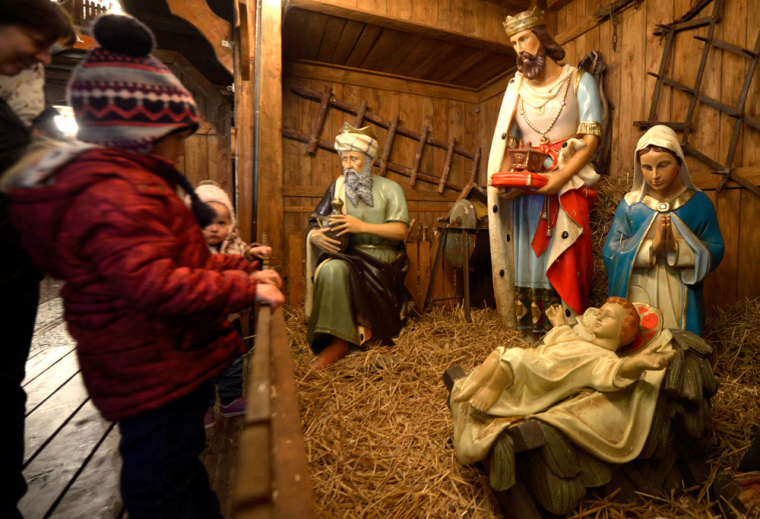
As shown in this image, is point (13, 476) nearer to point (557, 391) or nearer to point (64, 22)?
point (64, 22)

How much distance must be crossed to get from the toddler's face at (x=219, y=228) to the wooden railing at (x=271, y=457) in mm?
1188

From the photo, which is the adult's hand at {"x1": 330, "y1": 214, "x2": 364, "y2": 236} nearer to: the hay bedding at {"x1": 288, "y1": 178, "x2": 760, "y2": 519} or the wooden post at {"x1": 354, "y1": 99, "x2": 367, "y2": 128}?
the hay bedding at {"x1": 288, "y1": 178, "x2": 760, "y2": 519}

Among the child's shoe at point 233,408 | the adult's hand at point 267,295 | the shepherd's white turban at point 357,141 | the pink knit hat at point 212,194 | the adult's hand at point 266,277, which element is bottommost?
the child's shoe at point 233,408

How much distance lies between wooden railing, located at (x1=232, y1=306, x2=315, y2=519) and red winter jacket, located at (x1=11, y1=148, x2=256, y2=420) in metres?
0.20

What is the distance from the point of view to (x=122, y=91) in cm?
85

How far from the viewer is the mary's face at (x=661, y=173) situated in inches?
75.8

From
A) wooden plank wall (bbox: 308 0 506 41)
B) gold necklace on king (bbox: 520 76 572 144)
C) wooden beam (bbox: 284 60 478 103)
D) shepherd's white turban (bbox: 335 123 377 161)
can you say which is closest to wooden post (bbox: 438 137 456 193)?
wooden beam (bbox: 284 60 478 103)

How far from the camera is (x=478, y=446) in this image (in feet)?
4.29

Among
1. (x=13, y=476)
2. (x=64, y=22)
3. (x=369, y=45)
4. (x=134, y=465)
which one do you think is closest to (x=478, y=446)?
(x=134, y=465)

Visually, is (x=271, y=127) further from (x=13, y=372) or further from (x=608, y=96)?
(x=608, y=96)

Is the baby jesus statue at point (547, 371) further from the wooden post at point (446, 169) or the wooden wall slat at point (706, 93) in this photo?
the wooden post at point (446, 169)

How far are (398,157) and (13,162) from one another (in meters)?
4.05

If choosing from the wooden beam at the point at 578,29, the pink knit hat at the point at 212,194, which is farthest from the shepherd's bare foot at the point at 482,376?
the wooden beam at the point at 578,29

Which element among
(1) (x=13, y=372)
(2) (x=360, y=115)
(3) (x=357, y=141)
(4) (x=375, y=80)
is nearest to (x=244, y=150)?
(3) (x=357, y=141)
